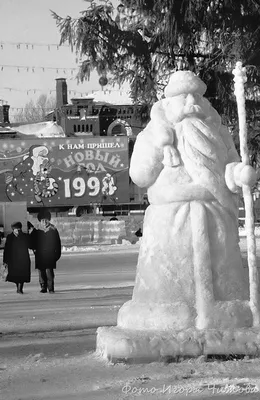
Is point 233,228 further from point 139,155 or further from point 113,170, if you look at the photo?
point 113,170

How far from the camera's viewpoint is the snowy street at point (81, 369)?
18.5 ft

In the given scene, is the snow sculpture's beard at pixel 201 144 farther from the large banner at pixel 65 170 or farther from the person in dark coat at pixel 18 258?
the large banner at pixel 65 170

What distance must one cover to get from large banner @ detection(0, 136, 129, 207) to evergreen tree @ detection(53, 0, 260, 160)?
30.5 metres

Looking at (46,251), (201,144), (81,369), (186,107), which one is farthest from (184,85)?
(46,251)

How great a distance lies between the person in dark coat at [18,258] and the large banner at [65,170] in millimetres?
29273

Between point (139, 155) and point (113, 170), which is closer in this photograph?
point (139, 155)

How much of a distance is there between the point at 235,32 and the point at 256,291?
6.94 meters

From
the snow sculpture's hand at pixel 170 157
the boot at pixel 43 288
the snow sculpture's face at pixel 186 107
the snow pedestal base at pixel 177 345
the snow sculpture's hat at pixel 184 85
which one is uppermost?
the snow sculpture's hat at pixel 184 85


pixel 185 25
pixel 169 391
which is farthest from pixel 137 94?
pixel 169 391

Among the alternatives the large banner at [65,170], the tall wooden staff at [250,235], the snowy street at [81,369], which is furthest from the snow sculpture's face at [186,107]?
the large banner at [65,170]

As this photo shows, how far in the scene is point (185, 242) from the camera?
683 cm

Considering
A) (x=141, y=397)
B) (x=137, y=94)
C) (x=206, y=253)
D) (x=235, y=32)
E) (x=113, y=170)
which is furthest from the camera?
(x=113, y=170)

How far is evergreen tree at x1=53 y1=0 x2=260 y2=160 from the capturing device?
12.8 m

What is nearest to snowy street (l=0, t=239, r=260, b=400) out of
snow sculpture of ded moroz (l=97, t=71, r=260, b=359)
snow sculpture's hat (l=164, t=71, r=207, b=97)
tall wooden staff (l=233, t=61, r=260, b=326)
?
snow sculpture of ded moroz (l=97, t=71, r=260, b=359)
